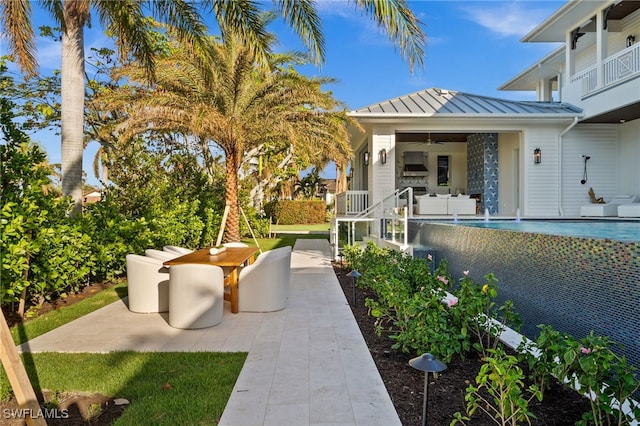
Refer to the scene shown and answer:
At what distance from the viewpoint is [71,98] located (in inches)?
326

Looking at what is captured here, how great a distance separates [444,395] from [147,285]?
4.71 metres

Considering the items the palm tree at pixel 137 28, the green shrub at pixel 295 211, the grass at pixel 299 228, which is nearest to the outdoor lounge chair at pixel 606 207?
the palm tree at pixel 137 28

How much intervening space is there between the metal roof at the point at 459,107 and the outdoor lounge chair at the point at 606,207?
295cm

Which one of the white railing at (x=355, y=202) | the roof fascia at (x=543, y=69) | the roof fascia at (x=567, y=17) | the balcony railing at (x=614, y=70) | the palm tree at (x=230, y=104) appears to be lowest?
the white railing at (x=355, y=202)

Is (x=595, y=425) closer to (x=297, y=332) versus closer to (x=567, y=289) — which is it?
(x=567, y=289)

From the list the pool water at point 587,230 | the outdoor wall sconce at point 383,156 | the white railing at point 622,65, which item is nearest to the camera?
the pool water at point 587,230

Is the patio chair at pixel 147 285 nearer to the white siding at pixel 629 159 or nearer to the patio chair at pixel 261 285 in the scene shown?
the patio chair at pixel 261 285

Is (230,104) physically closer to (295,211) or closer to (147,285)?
(147,285)

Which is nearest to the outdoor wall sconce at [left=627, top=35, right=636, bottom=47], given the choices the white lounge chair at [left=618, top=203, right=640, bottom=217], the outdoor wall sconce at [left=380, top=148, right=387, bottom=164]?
the white lounge chair at [left=618, top=203, right=640, bottom=217]

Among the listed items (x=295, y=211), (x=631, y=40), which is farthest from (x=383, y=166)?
(x=295, y=211)

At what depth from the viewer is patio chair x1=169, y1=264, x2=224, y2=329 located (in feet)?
17.3

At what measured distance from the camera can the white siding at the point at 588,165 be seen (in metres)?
13.4

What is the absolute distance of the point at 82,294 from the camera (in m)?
7.59

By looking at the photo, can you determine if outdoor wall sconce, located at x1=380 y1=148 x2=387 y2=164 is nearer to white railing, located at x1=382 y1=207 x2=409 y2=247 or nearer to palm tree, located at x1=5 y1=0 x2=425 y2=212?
white railing, located at x1=382 y1=207 x2=409 y2=247
